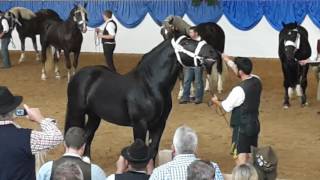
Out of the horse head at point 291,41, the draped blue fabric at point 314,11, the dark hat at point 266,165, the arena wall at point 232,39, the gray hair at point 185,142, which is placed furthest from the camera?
the arena wall at point 232,39

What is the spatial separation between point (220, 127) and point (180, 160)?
6.35m

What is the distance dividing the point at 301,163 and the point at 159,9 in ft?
43.2

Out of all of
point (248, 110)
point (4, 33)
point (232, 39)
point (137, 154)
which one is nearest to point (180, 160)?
point (137, 154)

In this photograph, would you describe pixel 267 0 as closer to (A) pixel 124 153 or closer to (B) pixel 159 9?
(B) pixel 159 9

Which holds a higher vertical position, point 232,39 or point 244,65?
point 244,65

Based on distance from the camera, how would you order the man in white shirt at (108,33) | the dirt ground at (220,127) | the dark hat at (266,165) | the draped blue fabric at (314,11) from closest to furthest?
the dark hat at (266,165), the dirt ground at (220,127), the man in white shirt at (108,33), the draped blue fabric at (314,11)

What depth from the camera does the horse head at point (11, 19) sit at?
60.0ft

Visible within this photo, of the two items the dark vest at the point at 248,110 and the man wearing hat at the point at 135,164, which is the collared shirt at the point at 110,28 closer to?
the dark vest at the point at 248,110

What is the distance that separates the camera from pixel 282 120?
11.1m

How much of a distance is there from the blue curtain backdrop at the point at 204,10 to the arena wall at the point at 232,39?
1.13 feet

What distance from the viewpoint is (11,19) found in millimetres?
18422

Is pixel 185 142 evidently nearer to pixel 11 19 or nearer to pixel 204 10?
pixel 11 19

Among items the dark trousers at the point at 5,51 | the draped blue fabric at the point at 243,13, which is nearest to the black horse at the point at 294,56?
the draped blue fabric at the point at 243,13

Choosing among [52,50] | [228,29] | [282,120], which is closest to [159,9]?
[228,29]
